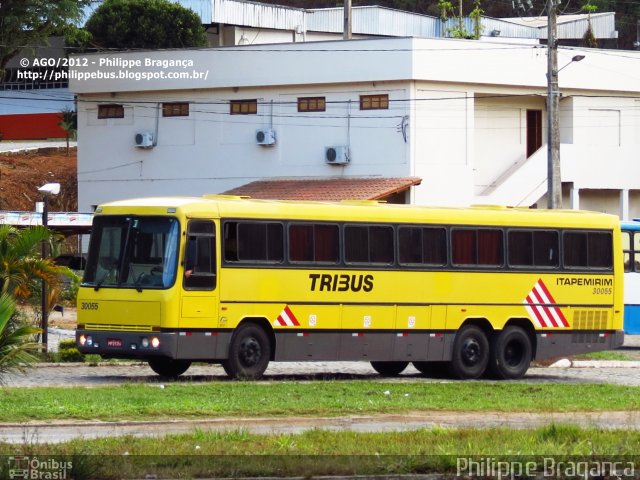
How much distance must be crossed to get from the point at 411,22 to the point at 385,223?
4866cm

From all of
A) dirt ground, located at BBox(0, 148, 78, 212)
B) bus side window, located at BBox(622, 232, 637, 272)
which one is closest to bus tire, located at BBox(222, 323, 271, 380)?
bus side window, located at BBox(622, 232, 637, 272)

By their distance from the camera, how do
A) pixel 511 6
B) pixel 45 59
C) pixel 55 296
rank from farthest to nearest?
pixel 511 6, pixel 45 59, pixel 55 296

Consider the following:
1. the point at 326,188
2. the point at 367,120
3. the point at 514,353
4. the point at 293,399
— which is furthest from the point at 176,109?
the point at 293,399

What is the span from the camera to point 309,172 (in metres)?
49.9

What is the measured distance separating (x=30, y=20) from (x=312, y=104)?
37.2 ft

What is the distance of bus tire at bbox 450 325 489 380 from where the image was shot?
2528cm

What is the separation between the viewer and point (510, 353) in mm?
25969

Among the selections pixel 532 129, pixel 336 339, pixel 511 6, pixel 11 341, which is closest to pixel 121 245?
pixel 336 339

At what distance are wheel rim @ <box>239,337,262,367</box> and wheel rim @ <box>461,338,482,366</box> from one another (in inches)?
168

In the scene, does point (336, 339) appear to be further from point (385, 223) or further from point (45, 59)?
point (45, 59)

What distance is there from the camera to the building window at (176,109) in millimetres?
52062

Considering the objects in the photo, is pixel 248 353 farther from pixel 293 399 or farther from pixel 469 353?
pixel 469 353

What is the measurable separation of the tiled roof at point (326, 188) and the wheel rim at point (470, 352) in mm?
19500

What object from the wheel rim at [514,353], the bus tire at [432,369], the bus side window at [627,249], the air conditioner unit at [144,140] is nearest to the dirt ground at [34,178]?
the air conditioner unit at [144,140]
